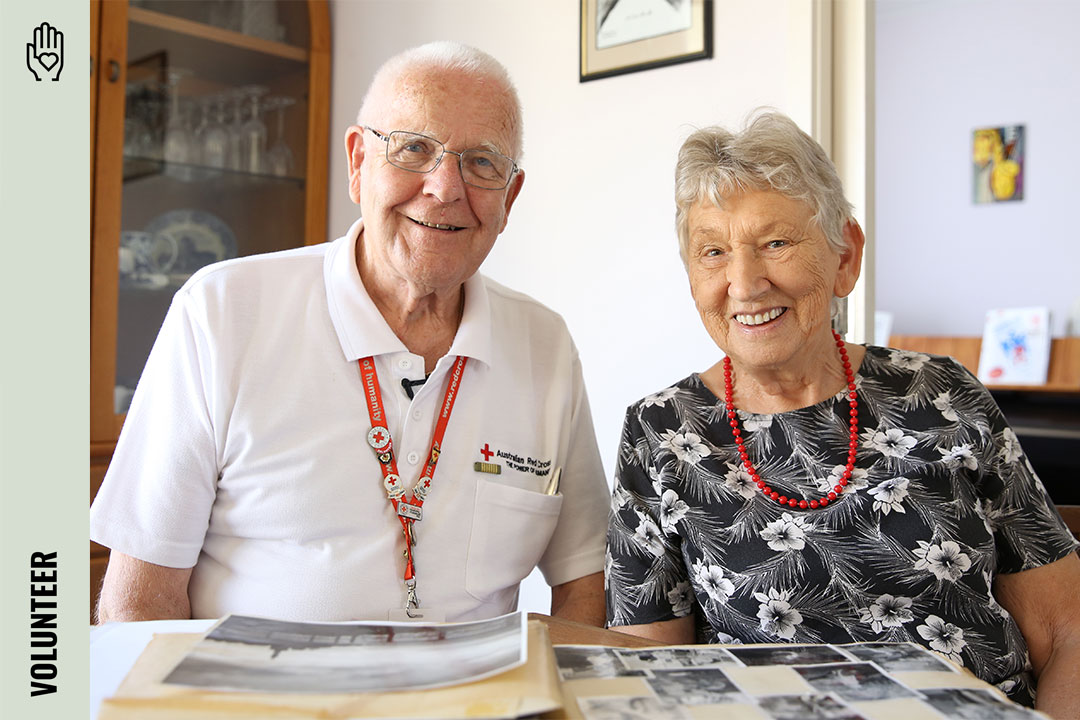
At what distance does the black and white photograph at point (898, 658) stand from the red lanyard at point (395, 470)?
625mm

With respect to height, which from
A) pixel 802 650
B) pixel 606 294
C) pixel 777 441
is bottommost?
pixel 802 650

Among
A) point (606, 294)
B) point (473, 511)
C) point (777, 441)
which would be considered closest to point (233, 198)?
point (606, 294)

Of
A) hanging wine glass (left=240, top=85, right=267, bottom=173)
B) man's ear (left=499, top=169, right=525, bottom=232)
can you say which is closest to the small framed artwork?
man's ear (left=499, top=169, right=525, bottom=232)

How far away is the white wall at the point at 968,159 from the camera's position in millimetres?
4645

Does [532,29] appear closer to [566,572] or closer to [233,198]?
[233,198]

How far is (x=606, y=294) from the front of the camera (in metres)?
2.32

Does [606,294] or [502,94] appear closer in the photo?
[502,94]

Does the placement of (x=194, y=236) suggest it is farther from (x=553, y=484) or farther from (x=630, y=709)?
(x=630, y=709)

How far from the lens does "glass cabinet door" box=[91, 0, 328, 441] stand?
2.45 meters

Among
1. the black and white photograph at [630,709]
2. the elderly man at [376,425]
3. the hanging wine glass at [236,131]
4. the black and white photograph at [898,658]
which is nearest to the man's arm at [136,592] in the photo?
the elderly man at [376,425]

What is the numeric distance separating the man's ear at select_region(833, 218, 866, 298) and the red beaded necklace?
8cm

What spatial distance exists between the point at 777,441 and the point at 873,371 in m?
0.19

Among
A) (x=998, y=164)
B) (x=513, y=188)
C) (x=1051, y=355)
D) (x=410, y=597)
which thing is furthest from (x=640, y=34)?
(x=998, y=164)
